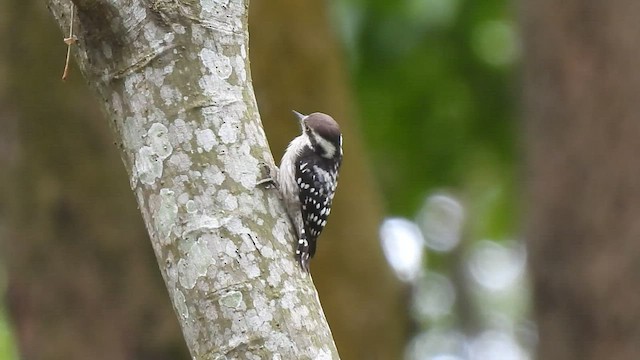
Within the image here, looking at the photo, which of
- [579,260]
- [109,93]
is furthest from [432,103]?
[109,93]

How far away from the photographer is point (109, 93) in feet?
9.09

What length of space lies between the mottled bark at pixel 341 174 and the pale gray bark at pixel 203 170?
2977mm

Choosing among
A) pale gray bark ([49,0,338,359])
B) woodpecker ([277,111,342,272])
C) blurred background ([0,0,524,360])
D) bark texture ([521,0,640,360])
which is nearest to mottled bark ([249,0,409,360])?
blurred background ([0,0,524,360])

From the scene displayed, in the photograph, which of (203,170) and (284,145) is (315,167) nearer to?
(284,145)

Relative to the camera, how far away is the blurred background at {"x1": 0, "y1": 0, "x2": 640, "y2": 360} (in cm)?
530

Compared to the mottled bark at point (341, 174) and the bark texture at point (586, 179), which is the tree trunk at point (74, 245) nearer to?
the mottled bark at point (341, 174)

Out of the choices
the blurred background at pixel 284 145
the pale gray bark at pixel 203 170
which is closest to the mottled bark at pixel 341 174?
the blurred background at pixel 284 145

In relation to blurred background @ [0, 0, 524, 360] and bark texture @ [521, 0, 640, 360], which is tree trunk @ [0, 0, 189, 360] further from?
bark texture @ [521, 0, 640, 360]

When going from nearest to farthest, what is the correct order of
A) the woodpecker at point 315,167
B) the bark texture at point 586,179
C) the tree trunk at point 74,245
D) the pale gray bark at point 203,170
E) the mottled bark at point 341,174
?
1. the pale gray bark at point 203,170
2. the woodpecker at point 315,167
3. the tree trunk at point 74,245
4. the bark texture at point 586,179
5. the mottled bark at point 341,174

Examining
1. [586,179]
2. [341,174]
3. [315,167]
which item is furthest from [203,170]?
[586,179]

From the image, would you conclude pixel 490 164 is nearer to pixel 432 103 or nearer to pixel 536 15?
pixel 432 103

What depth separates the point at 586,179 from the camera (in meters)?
5.71

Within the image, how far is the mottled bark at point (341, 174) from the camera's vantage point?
A: 583cm

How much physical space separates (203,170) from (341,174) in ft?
11.2
